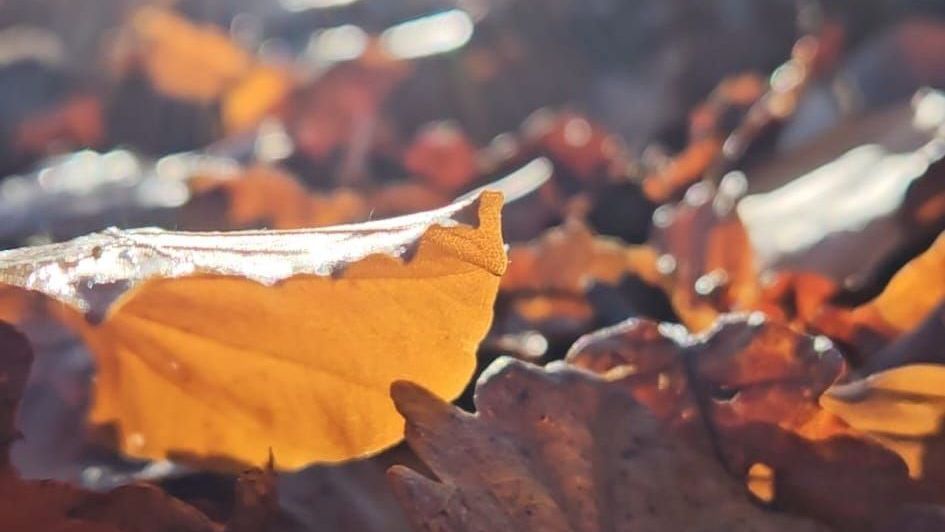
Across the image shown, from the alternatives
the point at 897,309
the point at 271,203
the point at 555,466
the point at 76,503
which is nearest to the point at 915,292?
the point at 897,309

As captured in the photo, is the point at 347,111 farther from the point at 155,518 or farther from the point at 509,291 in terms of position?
the point at 155,518

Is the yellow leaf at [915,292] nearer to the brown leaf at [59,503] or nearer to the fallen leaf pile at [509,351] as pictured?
the fallen leaf pile at [509,351]

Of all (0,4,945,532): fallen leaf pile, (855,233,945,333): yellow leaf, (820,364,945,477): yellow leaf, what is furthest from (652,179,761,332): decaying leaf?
(820,364,945,477): yellow leaf

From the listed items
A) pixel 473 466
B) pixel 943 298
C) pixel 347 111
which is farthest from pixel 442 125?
pixel 473 466

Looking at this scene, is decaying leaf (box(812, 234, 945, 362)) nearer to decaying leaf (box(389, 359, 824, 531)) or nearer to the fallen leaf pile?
the fallen leaf pile

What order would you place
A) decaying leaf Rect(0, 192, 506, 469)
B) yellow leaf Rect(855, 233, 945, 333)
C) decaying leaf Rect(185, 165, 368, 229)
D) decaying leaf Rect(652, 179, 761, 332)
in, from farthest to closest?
decaying leaf Rect(185, 165, 368, 229)
decaying leaf Rect(652, 179, 761, 332)
yellow leaf Rect(855, 233, 945, 333)
decaying leaf Rect(0, 192, 506, 469)

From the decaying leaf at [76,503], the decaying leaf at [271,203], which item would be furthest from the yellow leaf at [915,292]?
the decaying leaf at [271,203]

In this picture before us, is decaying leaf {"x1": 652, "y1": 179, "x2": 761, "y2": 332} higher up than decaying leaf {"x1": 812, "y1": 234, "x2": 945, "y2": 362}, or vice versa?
decaying leaf {"x1": 812, "y1": 234, "x2": 945, "y2": 362}
